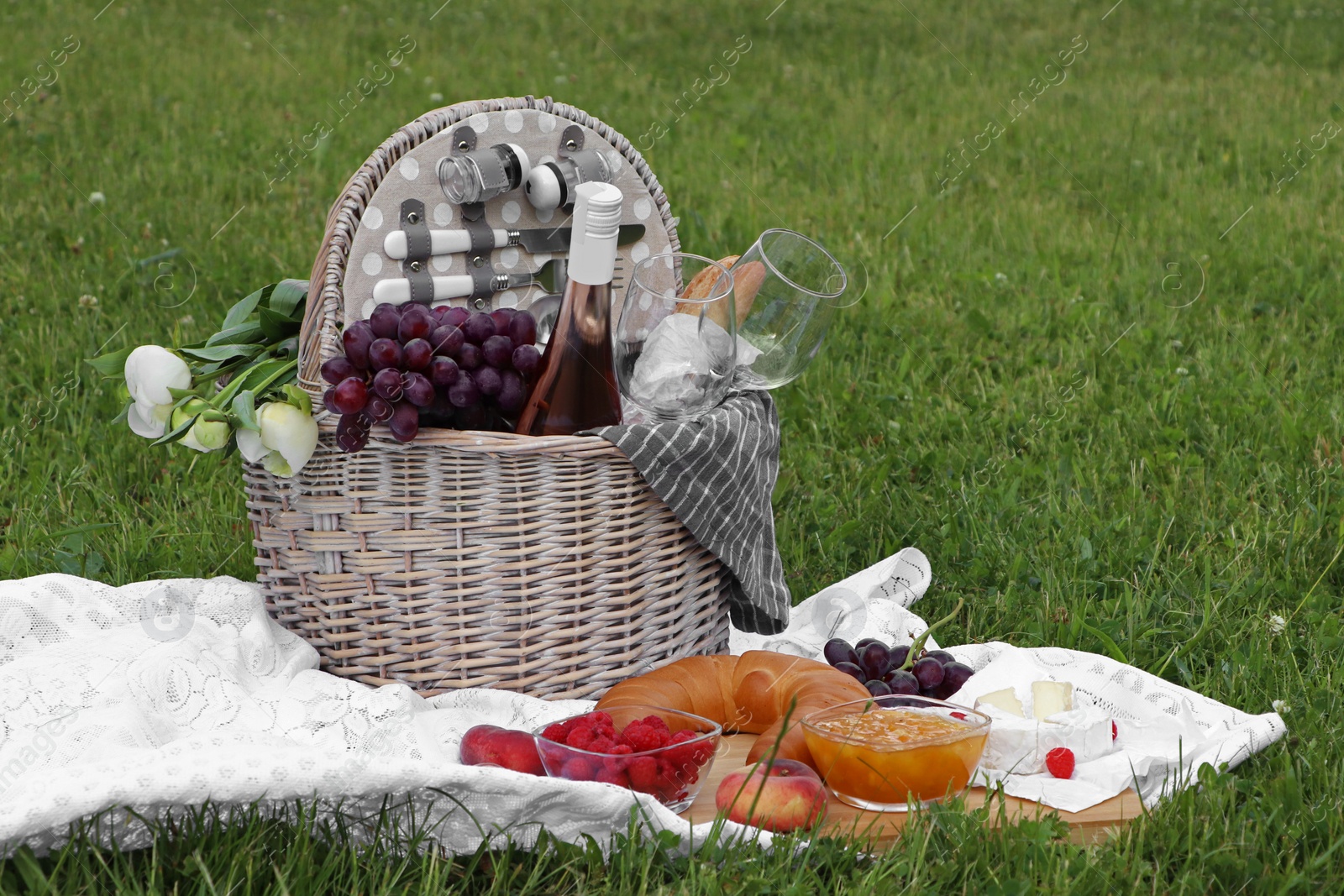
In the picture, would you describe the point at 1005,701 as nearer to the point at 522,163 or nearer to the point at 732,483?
the point at 732,483

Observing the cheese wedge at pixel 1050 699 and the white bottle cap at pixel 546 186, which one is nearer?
the cheese wedge at pixel 1050 699

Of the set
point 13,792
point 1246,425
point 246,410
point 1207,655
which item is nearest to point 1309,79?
point 1246,425

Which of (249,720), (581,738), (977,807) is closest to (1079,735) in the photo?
(977,807)

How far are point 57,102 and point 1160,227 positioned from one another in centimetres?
505

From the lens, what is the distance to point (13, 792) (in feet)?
5.24

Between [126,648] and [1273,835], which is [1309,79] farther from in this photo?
[126,648]

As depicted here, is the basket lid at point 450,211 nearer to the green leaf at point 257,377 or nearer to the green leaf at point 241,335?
the green leaf at point 257,377

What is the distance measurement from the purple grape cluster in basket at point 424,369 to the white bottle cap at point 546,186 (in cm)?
35

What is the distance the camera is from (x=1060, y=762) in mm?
1945

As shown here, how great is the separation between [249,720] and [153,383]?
0.56m

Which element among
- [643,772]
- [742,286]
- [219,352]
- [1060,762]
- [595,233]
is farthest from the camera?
[742,286]

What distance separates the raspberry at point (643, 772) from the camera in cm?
175

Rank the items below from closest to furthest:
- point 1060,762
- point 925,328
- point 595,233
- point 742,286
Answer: point 1060,762
point 595,233
point 742,286
point 925,328

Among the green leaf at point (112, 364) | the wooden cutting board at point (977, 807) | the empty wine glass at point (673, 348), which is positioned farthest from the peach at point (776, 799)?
the green leaf at point (112, 364)
